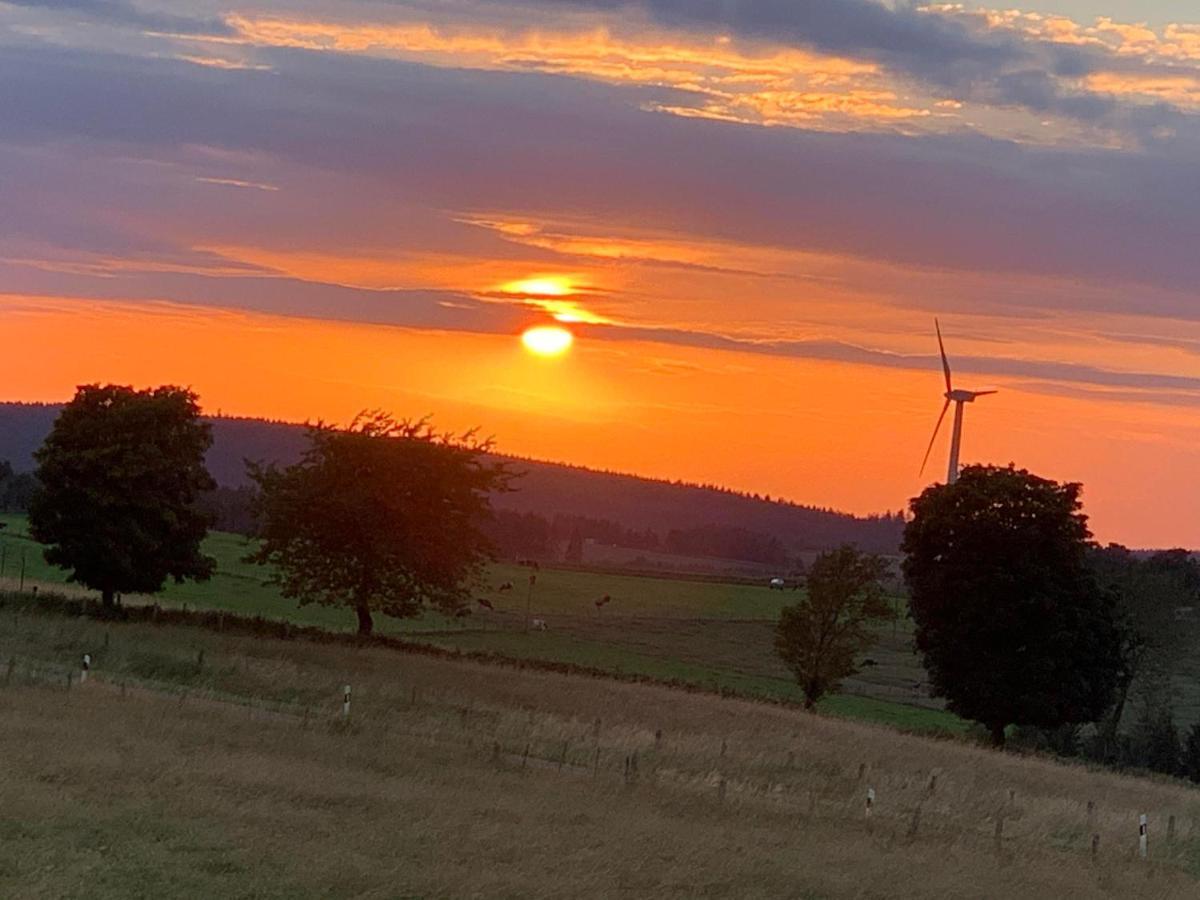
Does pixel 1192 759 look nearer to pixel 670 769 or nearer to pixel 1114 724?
pixel 1114 724

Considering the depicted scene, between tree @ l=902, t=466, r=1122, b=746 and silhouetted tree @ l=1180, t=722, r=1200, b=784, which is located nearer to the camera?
tree @ l=902, t=466, r=1122, b=746

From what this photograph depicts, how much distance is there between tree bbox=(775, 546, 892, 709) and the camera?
66.8 meters

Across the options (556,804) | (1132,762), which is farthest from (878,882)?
(1132,762)

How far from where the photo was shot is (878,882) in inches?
902

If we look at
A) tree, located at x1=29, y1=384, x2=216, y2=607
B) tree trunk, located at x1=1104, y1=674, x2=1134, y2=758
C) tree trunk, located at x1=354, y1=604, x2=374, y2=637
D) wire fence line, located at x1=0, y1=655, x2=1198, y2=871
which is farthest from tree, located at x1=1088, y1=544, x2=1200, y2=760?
tree, located at x1=29, y1=384, x2=216, y2=607

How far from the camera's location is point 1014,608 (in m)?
61.5

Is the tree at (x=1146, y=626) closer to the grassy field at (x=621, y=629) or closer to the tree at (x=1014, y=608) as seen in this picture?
the grassy field at (x=621, y=629)

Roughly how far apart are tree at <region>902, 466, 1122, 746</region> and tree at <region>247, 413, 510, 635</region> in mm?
17984

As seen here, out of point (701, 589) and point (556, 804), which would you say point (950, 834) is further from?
point (701, 589)

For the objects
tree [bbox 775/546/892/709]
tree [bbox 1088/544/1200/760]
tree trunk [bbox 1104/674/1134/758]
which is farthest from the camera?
tree [bbox 1088/544/1200/760]

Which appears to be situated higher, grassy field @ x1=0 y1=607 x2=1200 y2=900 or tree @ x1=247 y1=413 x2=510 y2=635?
tree @ x1=247 y1=413 x2=510 y2=635

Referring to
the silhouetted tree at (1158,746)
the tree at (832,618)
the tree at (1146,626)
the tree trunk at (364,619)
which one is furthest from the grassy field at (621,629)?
the tree at (1146,626)

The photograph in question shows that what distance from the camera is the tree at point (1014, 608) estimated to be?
6103 cm

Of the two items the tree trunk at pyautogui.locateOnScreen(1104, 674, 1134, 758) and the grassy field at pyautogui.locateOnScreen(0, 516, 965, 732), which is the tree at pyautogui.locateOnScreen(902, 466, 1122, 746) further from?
the tree trunk at pyautogui.locateOnScreen(1104, 674, 1134, 758)
